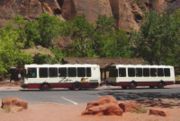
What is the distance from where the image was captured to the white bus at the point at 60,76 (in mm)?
45466

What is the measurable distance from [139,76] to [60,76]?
30.4 ft

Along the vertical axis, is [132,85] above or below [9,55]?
below

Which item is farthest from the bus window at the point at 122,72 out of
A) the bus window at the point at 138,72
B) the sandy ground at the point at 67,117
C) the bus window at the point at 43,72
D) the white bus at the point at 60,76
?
the sandy ground at the point at 67,117

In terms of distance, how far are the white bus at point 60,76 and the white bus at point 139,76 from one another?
2.63 m

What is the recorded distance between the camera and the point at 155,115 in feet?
66.8

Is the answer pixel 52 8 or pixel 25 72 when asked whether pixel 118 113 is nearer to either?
pixel 25 72

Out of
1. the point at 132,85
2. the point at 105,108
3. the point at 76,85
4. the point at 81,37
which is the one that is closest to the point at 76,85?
the point at 76,85

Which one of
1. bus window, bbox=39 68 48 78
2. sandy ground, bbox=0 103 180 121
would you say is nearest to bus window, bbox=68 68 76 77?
bus window, bbox=39 68 48 78

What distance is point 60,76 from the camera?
46406mm

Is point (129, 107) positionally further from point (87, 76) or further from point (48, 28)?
point (48, 28)

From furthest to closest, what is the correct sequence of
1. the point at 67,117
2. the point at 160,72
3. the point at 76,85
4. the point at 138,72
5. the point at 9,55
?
1. the point at 9,55
2. the point at 160,72
3. the point at 138,72
4. the point at 76,85
5. the point at 67,117

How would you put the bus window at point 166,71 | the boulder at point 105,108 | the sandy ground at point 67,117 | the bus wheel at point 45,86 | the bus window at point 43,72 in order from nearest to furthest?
the sandy ground at point 67,117 < the boulder at point 105,108 < the bus window at point 43,72 < the bus wheel at point 45,86 < the bus window at point 166,71

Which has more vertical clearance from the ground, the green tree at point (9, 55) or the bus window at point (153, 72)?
the green tree at point (9, 55)

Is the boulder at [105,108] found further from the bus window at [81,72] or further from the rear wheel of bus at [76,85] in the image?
the bus window at [81,72]
